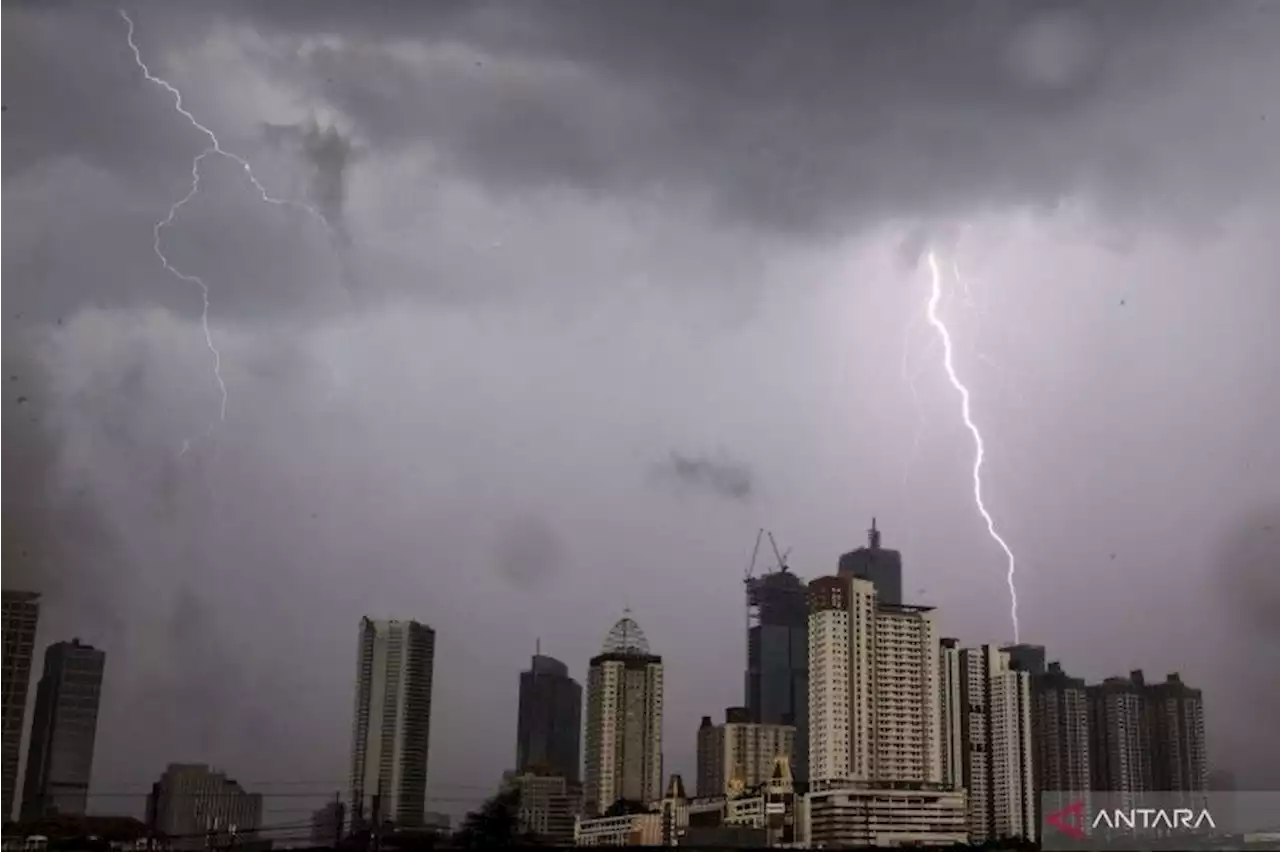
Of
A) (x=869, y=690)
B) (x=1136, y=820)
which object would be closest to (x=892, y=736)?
(x=869, y=690)

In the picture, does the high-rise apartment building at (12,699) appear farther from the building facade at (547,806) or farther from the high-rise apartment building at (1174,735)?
the high-rise apartment building at (1174,735)

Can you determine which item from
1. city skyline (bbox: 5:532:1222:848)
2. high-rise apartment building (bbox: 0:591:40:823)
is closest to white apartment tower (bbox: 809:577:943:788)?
city skyline (bbox: 5:532:1222:848)

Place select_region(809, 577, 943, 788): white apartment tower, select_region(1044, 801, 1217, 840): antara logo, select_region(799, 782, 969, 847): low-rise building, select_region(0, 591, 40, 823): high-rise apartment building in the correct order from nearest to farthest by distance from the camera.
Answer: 1. select_region(1044, 801, 1217, 840): antara logo
2. select_region(0, 591, 40, 823): high-rise apartment building
3. select_region(799, 782, 969, 847): low-rise building
4. select_region(809, 577, 943, 788): white apartment tower

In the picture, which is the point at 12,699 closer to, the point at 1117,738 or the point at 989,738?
the point at 989,738

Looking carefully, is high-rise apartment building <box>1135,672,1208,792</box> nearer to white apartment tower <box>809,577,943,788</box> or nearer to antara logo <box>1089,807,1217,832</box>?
white apartment tower <box>809,577,943,788</box>

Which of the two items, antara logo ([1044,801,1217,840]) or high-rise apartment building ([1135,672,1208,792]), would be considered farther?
high-rise apartment building ([1135,672,1208,792])

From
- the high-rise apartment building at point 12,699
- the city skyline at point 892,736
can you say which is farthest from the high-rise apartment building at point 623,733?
the high-rise apartment building at point 12,699
